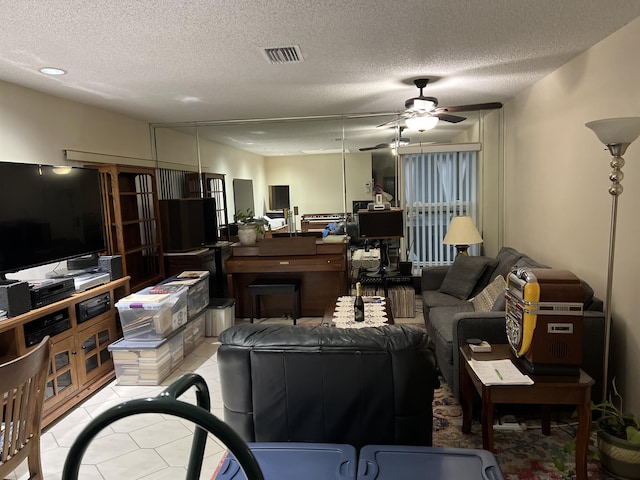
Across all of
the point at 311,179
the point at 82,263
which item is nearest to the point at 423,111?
the point at 82,263

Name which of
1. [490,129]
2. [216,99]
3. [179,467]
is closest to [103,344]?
[179,467]

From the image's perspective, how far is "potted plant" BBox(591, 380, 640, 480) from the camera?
202 centimetres

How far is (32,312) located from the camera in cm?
272

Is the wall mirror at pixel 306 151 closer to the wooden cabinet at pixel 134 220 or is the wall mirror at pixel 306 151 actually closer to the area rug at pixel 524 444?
the wooden cabinet at pixel 134 220

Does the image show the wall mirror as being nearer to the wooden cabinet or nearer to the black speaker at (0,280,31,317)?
the wooden cabinet

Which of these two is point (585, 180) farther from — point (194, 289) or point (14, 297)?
point (14, 297)

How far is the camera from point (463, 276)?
161 inches

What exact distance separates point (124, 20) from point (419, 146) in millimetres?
3788

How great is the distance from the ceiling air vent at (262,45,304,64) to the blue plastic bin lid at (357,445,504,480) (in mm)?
2275

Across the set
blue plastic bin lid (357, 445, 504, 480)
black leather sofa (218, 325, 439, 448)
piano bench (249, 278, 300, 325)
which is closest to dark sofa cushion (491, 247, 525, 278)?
piano bench (249, 278, 300, 325)

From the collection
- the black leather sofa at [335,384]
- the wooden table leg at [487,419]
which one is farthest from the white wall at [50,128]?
the wooden table leg at [487,419]

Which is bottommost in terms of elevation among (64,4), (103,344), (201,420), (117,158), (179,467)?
(179,467)

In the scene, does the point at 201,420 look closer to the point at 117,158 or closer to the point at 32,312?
the point at 32,312

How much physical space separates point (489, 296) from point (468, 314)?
828 millimetres
